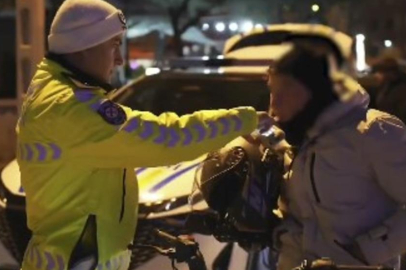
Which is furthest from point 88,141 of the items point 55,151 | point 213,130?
point 213,130

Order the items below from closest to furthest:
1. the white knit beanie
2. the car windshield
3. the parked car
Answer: the white knit beanie → the parked car → the car windshield

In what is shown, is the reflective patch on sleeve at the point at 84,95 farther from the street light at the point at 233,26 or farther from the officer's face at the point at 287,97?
the street light at the point at 233,26

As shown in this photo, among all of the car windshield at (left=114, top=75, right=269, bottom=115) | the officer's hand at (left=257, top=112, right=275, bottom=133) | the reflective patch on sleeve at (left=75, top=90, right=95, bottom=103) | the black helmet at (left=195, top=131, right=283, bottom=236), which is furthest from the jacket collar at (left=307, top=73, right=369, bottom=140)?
the car windshield at (left=114, top=75, right=269, bottom=115)

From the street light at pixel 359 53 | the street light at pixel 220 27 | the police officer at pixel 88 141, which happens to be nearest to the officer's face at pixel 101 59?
the police officer at pixel 88 141

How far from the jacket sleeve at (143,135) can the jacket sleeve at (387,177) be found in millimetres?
431

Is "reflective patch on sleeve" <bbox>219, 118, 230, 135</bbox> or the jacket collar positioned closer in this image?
"reflective patch on sleeve" <bbox>219, 118, 230, 135</bbox>

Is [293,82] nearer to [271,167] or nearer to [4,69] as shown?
[271,167]

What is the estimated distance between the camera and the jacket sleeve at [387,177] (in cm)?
325

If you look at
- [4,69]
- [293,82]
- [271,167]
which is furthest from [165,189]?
[4,69]

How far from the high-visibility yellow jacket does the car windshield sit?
13.9 ft

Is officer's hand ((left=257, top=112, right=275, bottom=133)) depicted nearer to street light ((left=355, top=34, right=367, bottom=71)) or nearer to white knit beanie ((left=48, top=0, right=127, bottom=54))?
white knit beanie ((left=48, top=0, right=127, bottom=54))

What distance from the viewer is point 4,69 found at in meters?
16.3

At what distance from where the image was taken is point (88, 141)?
295cm

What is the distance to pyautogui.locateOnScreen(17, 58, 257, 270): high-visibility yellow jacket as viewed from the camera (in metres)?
2.97
